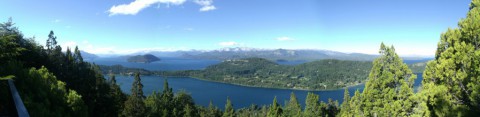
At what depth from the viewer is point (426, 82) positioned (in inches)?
446

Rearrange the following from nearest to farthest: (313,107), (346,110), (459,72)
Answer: (459,72) < (346,110) < (313,107)

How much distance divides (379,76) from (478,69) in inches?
150

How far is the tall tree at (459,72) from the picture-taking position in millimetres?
9352

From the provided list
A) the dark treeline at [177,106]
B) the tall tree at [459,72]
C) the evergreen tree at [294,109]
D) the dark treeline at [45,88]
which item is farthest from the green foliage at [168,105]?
the tall tree at [459,72]

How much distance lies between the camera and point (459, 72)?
959cm

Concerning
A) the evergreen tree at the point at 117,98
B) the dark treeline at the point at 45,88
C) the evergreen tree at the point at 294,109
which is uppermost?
the dark treeline at the point at 45,88

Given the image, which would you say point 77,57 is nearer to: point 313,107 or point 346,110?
point 313,107

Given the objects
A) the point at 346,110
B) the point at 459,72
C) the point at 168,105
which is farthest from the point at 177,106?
the point at 459,72

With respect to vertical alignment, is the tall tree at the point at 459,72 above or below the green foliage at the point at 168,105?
above

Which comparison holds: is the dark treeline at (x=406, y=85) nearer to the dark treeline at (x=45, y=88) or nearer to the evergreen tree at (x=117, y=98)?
the dark treeline at (x=45, y=88)

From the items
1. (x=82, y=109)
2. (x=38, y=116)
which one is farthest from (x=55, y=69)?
(x=38, y=116)

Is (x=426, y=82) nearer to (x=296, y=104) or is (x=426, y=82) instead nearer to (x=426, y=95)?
(x=426, y=95)

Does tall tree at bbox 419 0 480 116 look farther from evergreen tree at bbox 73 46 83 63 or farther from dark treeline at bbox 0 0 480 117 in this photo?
evergreen tree at bbox 73 46 83 63

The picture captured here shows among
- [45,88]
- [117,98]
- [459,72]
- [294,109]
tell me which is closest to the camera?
[459,72]
